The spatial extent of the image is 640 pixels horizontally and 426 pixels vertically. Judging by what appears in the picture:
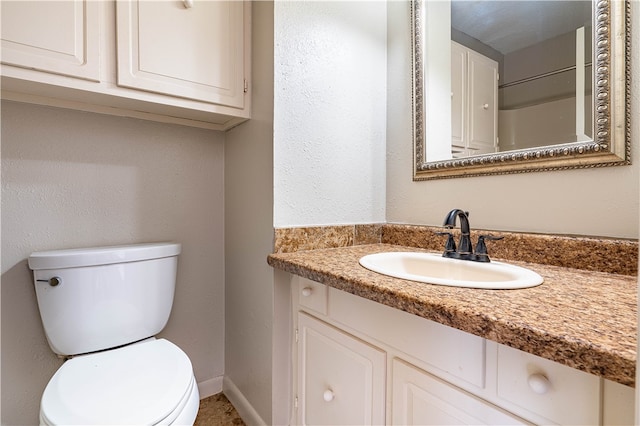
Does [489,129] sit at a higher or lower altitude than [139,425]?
higher

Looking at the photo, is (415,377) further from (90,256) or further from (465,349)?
(90,256)

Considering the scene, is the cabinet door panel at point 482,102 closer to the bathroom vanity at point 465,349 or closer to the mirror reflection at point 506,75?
the mirror reflection at point 506,75

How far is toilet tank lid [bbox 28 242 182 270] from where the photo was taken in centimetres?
99

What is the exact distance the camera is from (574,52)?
893 millimetres

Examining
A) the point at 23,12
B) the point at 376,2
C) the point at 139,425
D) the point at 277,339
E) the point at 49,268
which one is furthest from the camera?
the point at 376,2

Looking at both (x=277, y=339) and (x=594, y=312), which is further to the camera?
(x=277, y=339)

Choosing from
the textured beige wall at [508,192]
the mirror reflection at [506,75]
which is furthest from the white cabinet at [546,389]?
the mirror reflection at [506,75]

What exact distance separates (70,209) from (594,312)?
1567 mm

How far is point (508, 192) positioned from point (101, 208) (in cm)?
151

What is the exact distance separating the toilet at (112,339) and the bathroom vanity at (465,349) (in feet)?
1.43

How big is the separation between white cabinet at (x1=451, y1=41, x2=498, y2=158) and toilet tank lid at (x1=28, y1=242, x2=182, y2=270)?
121 centimetres

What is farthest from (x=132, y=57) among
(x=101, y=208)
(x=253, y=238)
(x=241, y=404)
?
(x=241, y=404)

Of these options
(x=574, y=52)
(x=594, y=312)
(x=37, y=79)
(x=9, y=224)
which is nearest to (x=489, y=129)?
(x=574, y=52)

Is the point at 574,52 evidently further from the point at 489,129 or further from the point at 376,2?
the point at 376,2
